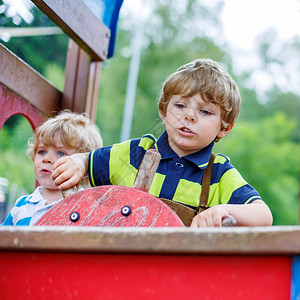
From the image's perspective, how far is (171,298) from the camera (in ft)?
2.87

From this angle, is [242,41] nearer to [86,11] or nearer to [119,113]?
[119,113]

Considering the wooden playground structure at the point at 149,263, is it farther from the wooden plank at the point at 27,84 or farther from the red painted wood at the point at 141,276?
the wooden plank at the point at 27,84

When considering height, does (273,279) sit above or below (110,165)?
below

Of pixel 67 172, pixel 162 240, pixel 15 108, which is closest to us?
pixel 162 240

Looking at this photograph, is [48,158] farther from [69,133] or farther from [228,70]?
[228,70]

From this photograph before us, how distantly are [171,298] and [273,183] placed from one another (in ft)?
47.7

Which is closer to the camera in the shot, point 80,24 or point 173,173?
point 173,173

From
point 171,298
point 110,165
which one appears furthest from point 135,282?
point 110,165

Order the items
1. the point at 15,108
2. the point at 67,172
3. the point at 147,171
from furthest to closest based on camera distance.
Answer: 1. the point at 15,108
2. the point at 67,172
3. the point at 147,171

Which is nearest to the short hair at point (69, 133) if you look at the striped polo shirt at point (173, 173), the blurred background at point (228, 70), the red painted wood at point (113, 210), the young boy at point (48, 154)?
the young boy at point (48, 154)

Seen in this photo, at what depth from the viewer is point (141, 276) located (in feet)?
2.90

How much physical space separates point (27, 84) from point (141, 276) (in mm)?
1457

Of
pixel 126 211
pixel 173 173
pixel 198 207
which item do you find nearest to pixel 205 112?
pixel 173 173

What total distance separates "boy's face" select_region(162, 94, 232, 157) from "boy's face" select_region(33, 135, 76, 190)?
59 cm
